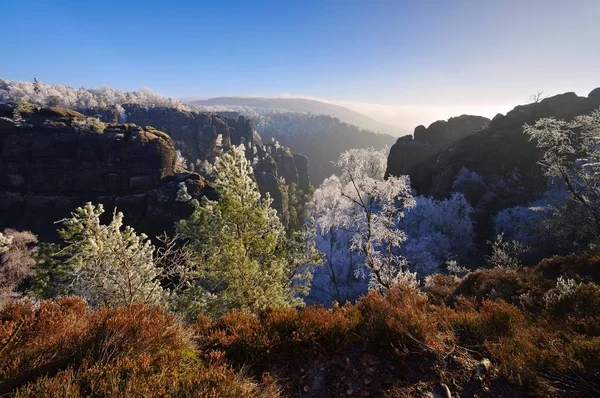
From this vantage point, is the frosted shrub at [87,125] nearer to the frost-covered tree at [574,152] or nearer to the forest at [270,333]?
the forest at [270,333]

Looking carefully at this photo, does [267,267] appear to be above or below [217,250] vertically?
Answer: below

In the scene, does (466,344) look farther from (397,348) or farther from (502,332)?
(397,348)

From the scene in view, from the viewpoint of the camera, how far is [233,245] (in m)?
10.6

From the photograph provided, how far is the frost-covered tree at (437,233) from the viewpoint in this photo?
41062 millimetres

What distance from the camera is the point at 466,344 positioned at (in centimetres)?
586

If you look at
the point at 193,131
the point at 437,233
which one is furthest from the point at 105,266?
the point at 193,131

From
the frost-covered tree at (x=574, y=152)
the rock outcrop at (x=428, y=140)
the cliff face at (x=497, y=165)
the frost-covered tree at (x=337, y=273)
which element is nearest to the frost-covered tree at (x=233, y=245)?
the frost-covered tree at (x=574, y=152)

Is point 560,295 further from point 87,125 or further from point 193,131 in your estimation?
point 193,131

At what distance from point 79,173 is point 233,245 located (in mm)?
67454

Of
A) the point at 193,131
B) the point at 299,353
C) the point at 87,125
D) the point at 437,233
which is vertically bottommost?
the point at 437,233

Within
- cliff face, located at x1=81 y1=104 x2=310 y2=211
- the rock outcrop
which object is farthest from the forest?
cliff face, located at x1=81 y1=104 x2=310 y2=211

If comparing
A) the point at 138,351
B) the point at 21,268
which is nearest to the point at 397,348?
the point at 138,351

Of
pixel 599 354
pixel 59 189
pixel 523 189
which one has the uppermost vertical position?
pixel 599 354

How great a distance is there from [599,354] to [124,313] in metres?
8.35
